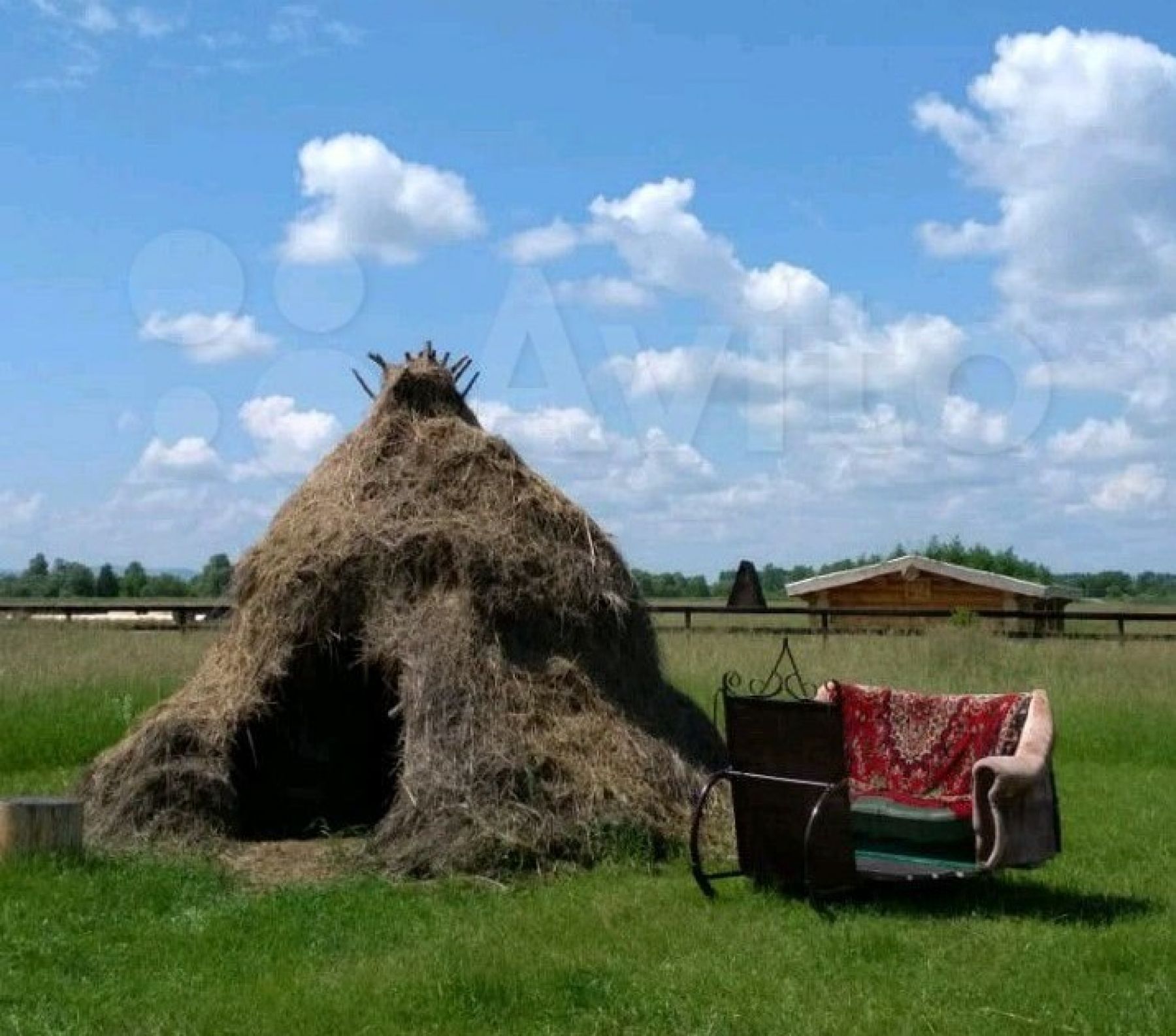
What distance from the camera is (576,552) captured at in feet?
40.1

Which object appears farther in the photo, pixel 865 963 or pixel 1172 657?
pixel 1172 657

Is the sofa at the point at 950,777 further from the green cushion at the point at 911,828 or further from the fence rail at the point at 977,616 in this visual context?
the fence rail at the point at 977,616

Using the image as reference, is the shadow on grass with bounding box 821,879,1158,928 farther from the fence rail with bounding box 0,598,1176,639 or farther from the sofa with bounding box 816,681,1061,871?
the fence rail with bounding box 0,598,1176,639

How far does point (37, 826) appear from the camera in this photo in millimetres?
9867

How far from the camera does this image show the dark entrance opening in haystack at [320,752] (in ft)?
39.8

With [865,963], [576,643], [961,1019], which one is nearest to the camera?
[961,1019]

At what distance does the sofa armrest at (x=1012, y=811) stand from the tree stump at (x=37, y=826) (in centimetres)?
539

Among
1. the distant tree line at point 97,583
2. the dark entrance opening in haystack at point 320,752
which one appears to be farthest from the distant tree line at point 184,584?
the dark entrance opening in haystack at point 320,752

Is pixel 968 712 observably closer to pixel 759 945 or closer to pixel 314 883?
pixel 759 945

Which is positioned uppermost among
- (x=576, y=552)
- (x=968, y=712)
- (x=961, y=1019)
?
(x=576, y=552)

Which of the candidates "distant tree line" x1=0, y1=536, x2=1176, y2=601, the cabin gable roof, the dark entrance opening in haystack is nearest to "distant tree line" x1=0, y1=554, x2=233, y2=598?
"distant tree line" x1=0, y1=536, x2=1176, y2=601

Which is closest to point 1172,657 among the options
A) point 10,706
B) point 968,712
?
point 968,712

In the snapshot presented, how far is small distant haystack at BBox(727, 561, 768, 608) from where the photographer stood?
36500mm

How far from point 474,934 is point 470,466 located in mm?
4719
